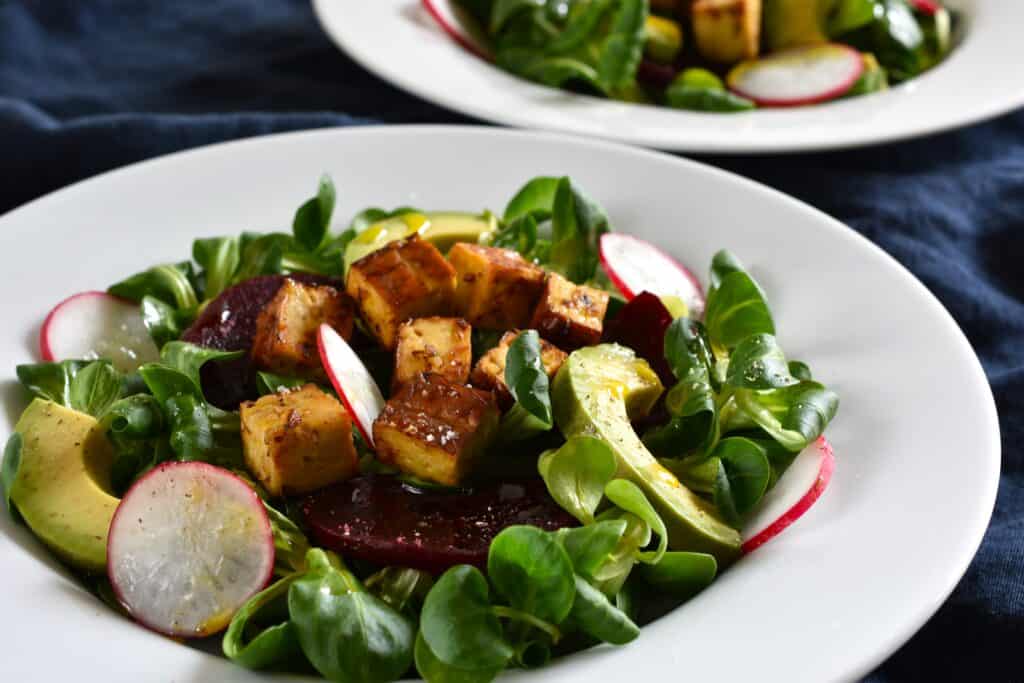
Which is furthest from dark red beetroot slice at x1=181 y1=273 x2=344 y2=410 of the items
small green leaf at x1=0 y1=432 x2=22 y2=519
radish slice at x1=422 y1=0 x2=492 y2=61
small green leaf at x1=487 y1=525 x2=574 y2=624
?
radish slice at x1=422 y1=0 x2=492 y2=61

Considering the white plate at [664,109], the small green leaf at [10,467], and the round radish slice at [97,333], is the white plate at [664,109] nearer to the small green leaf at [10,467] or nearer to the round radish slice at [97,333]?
the round radish slice at [97,333]

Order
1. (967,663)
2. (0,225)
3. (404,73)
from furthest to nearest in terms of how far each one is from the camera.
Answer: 1. (404,73)
2. (0,225)
3. (967,663)

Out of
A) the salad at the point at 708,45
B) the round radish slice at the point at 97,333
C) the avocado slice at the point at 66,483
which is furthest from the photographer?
the salad at the point at 708,45

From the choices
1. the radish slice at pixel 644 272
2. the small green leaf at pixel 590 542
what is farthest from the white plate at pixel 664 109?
the small green leaf at pixel 590 542

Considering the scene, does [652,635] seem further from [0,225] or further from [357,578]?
[0,225]

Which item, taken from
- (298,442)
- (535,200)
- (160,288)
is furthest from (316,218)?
(298,442)

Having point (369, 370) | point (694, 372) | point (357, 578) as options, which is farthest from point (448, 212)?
point (357, 578)

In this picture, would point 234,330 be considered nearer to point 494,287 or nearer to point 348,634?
point 494,287
